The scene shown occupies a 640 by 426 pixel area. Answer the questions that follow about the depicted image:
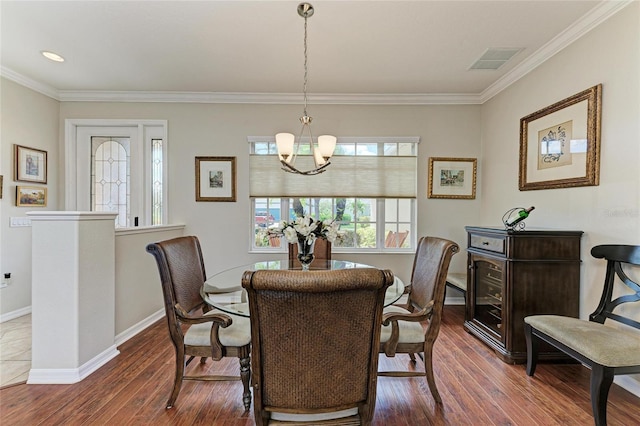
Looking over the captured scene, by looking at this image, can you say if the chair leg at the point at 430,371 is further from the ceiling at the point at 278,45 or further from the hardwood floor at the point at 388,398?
the ceiling at the point at 278,45

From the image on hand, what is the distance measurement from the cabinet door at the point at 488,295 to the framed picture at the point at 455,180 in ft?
3.79

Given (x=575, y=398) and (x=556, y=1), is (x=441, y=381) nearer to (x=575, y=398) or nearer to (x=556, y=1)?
(x=575, y=398)

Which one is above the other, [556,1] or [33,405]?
[556,1]

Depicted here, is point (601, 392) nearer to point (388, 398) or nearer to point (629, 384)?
point (629, 384)

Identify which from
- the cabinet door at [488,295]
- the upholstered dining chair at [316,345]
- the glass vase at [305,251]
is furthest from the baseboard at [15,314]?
the cabinet door at [488,295]

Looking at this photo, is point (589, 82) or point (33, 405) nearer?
point (33, 405)

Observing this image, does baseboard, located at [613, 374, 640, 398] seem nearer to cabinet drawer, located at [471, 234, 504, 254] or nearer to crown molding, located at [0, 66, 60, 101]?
cabinet drawer, located at [471, 234, 504, 254]

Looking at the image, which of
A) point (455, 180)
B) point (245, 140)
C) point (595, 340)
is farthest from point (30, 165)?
point (595, 340)

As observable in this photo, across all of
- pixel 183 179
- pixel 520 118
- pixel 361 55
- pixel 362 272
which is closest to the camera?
pixel 362 272

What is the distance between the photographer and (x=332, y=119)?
153 inches

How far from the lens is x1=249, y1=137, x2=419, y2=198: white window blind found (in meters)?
3.84

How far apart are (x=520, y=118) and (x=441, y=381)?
277 centimetres

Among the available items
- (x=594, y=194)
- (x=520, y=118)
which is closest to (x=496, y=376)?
(x=594, y=194)

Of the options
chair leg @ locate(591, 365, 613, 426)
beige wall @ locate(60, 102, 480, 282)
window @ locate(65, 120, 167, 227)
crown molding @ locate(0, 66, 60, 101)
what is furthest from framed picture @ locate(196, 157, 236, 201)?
chair leg @ locate(591, 365, 613, 426)
